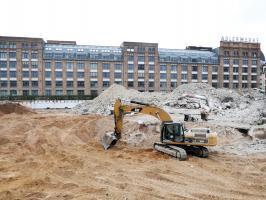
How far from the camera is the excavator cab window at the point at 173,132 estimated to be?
17.5 metres

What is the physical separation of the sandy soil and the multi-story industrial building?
2111 inches

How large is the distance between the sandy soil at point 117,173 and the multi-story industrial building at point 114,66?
2111 inches

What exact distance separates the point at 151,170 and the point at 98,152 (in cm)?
547

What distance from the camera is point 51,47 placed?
76312mm

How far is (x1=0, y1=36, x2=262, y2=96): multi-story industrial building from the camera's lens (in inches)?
2889

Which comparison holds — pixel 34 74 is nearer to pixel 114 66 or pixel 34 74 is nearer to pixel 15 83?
pixel 15 83

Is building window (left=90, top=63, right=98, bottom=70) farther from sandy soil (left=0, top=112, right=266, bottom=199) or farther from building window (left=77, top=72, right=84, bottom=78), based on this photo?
sandy soil (left=0, top=112, right=266, bottom=199)

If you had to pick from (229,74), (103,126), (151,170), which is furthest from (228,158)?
(229,74)

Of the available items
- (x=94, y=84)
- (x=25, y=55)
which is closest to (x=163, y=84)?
(x=94, y=84)

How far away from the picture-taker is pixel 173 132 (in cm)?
1758

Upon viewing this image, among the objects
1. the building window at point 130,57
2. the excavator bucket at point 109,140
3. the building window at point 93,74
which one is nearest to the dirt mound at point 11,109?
the excavator bucket at point 109,140

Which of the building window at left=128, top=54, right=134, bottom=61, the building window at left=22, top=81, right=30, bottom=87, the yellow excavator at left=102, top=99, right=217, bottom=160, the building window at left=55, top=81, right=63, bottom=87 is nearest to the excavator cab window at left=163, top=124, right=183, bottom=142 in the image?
the yellow excavator at left=102, top=99, right=217, bottom=160

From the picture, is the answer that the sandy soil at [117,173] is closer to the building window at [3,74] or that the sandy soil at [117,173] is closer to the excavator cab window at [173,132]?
the excavator cab window at [173,132]

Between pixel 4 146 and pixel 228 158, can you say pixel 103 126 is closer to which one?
pixel 4 146
